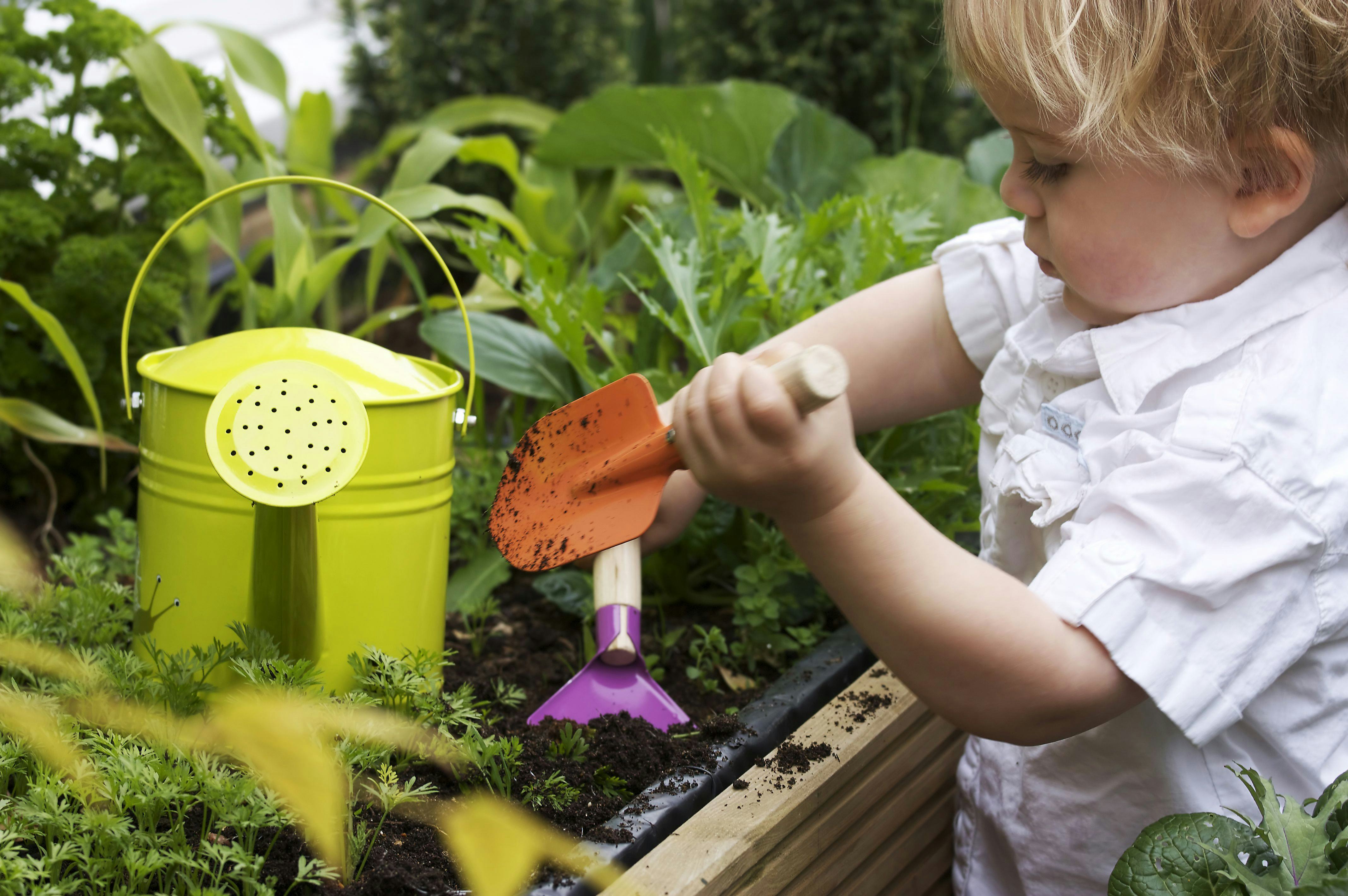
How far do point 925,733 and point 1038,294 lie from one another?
0.52m

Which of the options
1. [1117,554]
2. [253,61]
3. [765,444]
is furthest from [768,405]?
[253,61]

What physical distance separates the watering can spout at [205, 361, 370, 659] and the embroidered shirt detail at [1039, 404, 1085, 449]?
638 mm

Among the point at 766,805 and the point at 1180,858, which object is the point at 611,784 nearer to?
the point at 766,805

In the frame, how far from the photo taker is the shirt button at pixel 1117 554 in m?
0.79

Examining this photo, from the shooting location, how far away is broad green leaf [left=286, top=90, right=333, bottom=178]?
2.11 m

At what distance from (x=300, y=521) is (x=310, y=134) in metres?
1.52

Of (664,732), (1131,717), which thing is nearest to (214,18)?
(664,732)

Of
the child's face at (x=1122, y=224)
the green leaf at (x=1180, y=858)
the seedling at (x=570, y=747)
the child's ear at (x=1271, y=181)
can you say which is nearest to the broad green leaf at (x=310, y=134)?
the seedling at (x=570, y=747)

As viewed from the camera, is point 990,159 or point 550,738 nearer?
point 550,738

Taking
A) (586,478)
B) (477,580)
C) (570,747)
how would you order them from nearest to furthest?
(586,478), (570,747), (477,580)

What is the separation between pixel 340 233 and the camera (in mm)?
1996

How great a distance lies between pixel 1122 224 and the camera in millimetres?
882

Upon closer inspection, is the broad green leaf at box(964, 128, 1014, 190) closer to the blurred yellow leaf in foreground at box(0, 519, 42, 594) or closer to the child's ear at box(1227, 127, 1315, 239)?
the child's ear at box(1227, 127, 1315, 239)

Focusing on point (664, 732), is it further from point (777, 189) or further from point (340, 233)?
point (777, 189)
